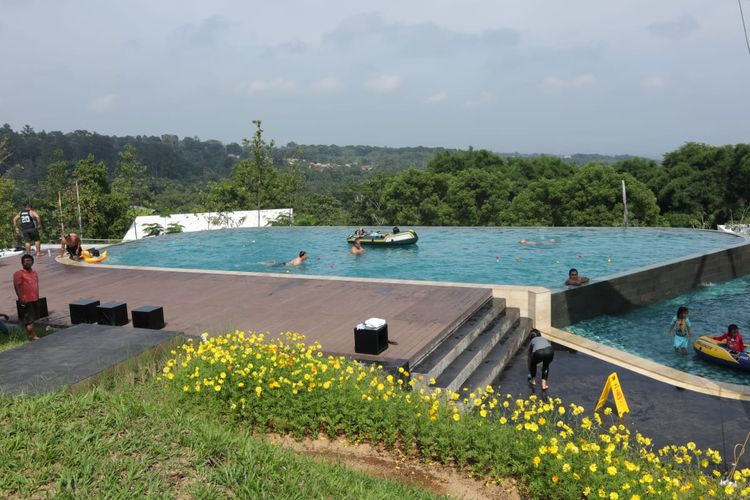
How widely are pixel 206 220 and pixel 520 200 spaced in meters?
23.6

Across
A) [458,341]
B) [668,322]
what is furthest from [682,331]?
[458,341]

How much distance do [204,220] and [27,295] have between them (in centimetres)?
3229

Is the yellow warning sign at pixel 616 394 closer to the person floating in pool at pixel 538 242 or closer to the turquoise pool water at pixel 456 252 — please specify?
the turquoise pool water at pixel 456 252

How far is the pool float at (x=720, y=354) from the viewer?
10.4m

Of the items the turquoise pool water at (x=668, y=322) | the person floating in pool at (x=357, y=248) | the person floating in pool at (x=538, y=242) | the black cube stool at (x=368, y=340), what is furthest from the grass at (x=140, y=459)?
the person floating in pool at (x=538, y=242)

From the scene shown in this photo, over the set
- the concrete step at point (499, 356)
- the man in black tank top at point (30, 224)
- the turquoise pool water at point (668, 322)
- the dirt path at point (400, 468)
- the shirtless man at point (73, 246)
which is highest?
the man in black tank top at point (30, 224)

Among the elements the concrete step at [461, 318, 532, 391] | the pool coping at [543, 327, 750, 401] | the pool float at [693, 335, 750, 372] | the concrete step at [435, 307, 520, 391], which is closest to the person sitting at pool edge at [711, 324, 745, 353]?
the pool float at [693, 335, 750, 372]

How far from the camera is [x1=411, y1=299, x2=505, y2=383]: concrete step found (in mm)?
8992

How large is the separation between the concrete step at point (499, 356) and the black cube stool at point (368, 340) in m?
1.64

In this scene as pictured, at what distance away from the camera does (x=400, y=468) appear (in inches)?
241

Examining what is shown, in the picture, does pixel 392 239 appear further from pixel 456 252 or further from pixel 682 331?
pixel 682 331

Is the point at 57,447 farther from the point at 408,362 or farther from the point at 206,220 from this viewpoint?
the point at 206,220

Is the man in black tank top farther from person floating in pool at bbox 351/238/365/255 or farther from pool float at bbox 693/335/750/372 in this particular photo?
pool float at bbox 693/335/750/372

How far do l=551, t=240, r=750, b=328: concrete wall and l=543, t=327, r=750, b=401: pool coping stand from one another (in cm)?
134
